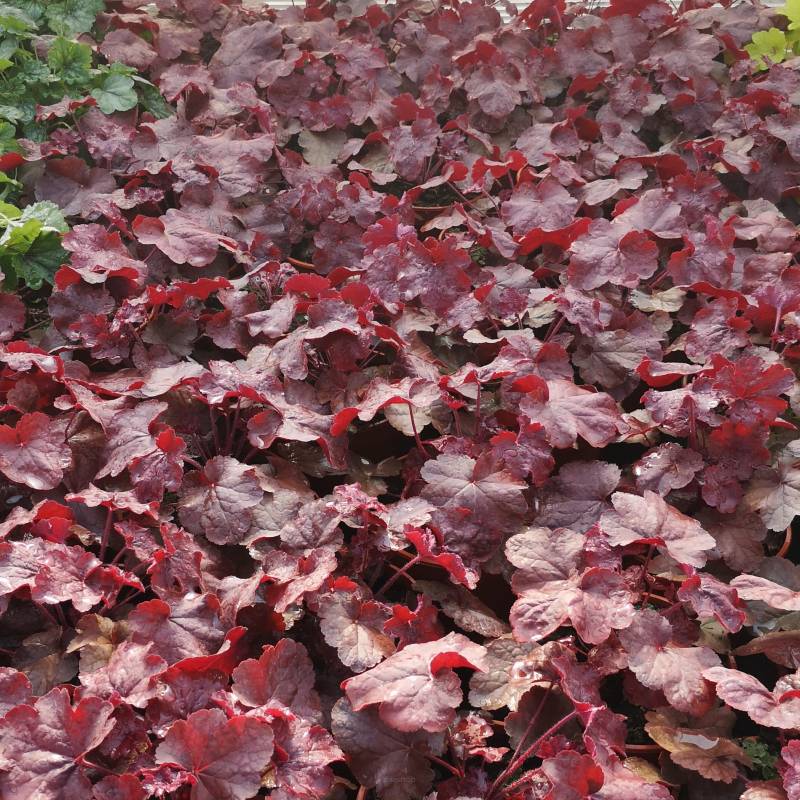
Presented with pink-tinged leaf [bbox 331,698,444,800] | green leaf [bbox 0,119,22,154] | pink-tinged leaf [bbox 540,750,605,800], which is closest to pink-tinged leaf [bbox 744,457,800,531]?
pink-tinged leaf [bbox 540,750,605,800]

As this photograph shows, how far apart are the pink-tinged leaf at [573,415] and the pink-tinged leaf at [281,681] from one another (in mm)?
617

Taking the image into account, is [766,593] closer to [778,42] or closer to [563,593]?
[563,593]

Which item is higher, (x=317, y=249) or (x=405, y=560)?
(x=317, y=249)

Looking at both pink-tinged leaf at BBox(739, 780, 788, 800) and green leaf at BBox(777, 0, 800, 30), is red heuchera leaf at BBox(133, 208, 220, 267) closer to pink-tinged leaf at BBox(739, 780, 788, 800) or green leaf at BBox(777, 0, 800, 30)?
pink-tinged leaf at BBox(739, 780, 788, 800)

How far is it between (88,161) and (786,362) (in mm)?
2008

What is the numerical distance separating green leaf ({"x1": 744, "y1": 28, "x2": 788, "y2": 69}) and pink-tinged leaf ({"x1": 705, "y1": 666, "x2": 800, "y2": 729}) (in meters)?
2.27

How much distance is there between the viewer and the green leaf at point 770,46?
9.30 feet

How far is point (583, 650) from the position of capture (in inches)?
55.9

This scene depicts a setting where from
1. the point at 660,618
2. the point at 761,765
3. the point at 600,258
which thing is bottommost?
the point at 761,765

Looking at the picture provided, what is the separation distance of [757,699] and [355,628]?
598 millimetres

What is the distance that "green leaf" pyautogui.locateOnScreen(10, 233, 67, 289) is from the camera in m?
2.07

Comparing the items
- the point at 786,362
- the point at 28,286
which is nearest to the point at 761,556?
the point at 786,362

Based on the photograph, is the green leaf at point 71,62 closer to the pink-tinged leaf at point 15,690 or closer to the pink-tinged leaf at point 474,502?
the pink-tinged leaf at point 474,502

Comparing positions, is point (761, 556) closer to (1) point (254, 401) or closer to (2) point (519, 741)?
(2) point (519, 741)
